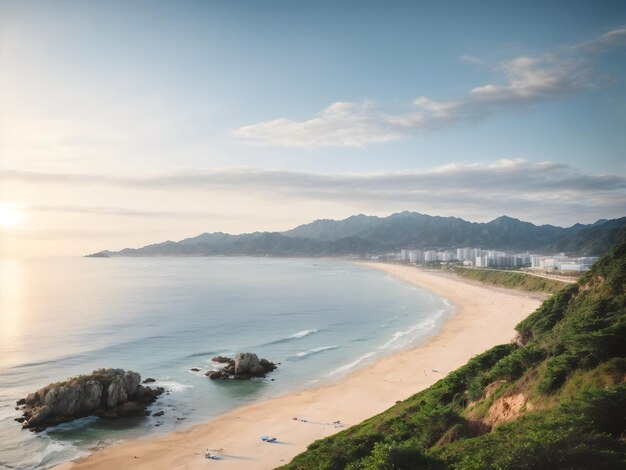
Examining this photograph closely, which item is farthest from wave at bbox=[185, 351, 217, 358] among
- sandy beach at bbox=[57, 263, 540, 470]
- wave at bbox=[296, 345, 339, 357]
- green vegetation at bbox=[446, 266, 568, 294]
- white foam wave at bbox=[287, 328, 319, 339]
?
green vegetation at bbox=[446, 266, 568, 294]

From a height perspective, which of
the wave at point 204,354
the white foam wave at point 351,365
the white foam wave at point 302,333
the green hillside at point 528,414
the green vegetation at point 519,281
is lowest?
the white foam wave at point 351,365

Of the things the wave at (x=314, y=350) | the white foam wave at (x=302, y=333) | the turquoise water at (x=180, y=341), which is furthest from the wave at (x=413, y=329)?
the white foam wave at (x=302, y=333)

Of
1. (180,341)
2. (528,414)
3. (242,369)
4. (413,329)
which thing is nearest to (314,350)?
(242,369)

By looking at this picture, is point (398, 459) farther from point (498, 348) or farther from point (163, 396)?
point (163, 396)

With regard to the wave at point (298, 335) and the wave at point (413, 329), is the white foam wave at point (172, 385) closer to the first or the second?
the wave at point (298, 335)

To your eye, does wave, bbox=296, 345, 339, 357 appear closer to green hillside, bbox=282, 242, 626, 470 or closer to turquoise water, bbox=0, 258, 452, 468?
turquoise water, bbox=0, 258, 452, 468

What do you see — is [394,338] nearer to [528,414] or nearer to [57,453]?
[57,453]
